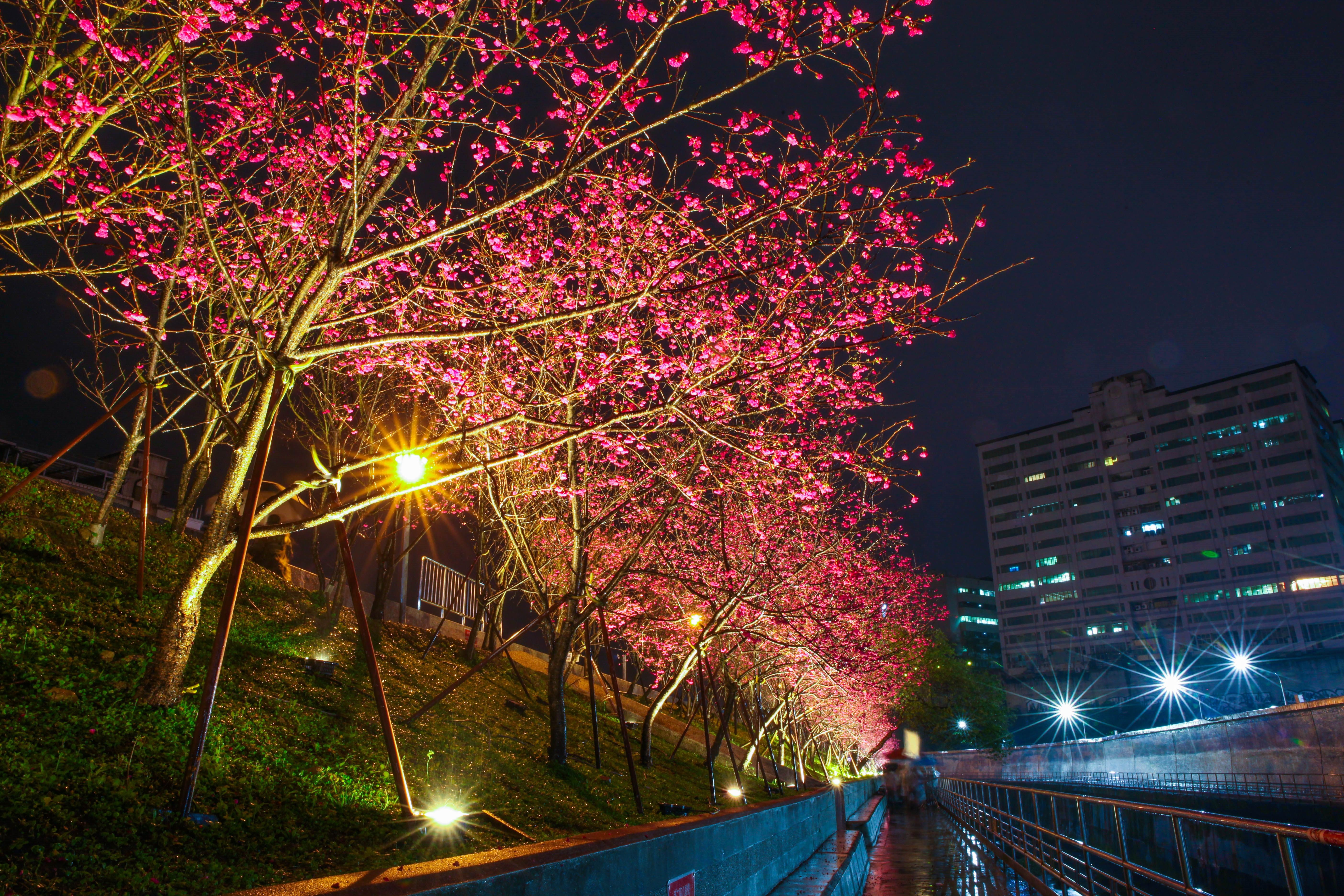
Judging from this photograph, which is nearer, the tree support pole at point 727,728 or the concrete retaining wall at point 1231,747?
the tree support pole at point 727,728

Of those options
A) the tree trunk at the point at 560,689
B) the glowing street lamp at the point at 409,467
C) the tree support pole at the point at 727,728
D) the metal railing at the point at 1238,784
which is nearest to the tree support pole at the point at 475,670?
the tree trunk at the point at 560,689

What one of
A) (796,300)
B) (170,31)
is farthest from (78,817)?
(796,300)

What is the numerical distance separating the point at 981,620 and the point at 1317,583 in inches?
2507

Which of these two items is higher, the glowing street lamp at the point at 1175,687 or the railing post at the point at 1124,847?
the glowing street lamp at the point at 1175,687

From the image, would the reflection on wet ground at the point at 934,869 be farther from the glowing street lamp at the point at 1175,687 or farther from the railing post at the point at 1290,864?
the glowing street lamp at the point at 1175,687

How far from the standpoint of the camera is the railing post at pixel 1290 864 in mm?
3939

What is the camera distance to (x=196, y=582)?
7207 mm

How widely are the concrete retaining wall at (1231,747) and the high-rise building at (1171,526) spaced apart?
4341 centimetres

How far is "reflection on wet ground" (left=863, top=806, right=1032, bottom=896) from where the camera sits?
40.9 ft

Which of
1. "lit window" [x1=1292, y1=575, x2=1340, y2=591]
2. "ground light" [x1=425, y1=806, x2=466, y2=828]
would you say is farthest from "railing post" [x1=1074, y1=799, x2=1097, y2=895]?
"lit window" [x1=1292, y1=575, x2=1340, y2=591]

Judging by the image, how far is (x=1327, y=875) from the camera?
21.6 feet

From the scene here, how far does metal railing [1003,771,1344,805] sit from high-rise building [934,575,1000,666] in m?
86.8

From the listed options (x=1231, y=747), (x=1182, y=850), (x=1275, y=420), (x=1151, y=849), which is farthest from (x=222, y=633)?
(x=1275, y=420)

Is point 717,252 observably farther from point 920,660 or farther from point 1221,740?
point 920,660
